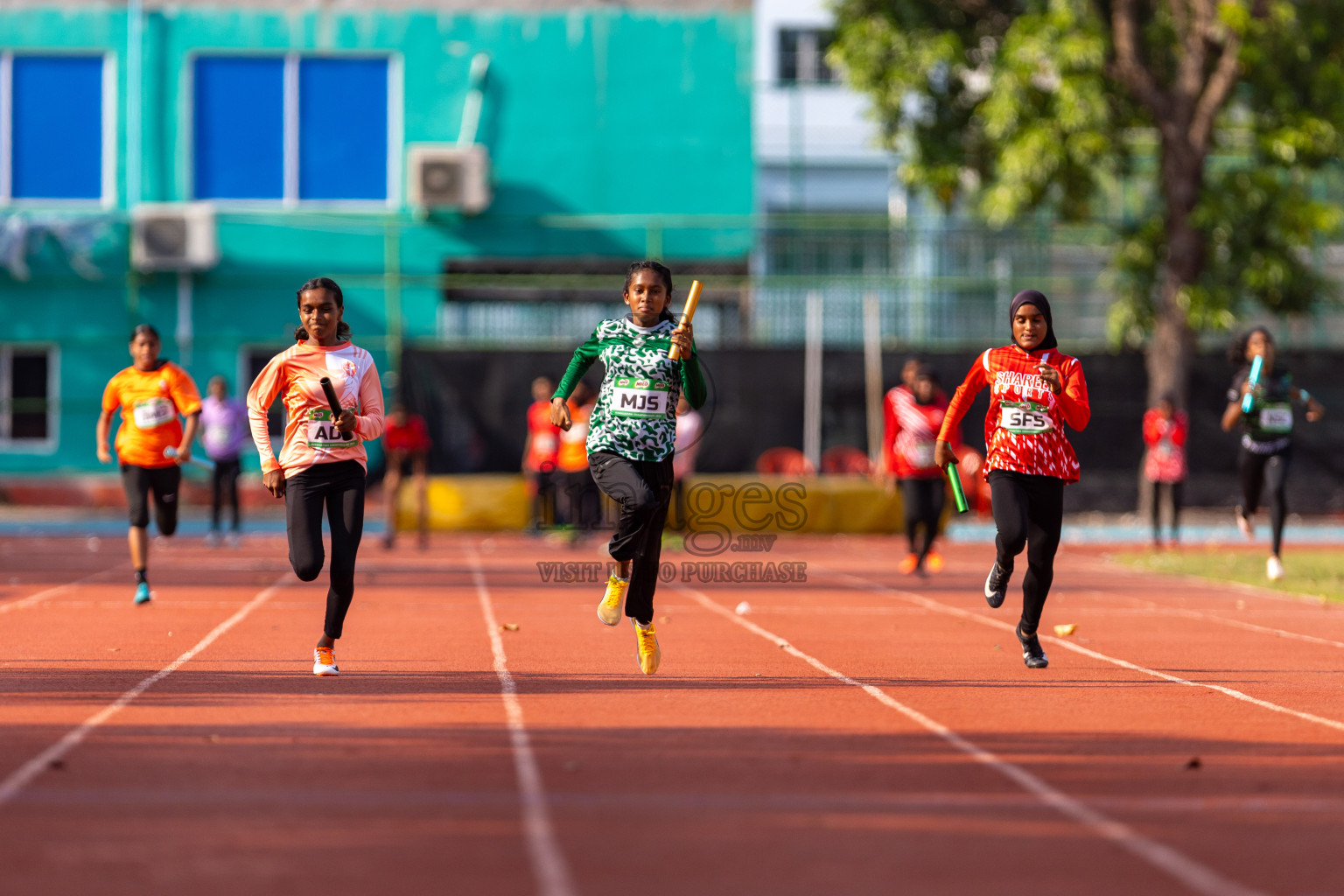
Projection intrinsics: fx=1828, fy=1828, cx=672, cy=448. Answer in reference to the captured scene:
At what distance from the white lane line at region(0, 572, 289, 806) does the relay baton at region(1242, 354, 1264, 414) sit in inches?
331

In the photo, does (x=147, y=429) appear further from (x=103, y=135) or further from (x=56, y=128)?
(x=56, y=128)

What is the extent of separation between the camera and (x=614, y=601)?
9.30m

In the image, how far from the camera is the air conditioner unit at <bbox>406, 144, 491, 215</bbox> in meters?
29.5

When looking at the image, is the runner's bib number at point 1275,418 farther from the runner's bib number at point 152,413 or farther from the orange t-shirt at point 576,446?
the runner's bib number at point 152,413

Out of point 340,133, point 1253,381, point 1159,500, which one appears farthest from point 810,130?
point 1253,381

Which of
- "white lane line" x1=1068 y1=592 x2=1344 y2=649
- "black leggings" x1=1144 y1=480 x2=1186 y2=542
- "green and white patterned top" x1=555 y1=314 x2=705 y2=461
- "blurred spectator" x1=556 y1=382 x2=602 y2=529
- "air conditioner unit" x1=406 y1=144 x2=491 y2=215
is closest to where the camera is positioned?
"green and white patterned top" x1=555 y1=314 x2=705 y2=461

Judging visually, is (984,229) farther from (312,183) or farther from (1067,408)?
(1067,408)

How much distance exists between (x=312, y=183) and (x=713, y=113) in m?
6.84

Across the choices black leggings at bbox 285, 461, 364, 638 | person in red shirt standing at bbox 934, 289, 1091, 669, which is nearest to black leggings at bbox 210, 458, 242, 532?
black leggings at bbox 285, 461, 364, 638

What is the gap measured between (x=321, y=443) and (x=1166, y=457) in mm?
15146

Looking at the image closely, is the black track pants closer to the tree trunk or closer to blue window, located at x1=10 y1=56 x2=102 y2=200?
the tree trunk

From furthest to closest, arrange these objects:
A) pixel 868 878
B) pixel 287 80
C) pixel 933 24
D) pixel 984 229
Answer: pixel 287 80, pixel 984 229, pixel 933 24, pixel 868 878

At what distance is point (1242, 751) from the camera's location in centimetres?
711

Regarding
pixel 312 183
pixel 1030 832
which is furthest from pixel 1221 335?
pixel 1030 832
